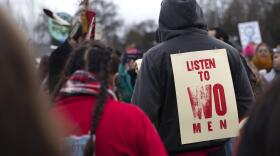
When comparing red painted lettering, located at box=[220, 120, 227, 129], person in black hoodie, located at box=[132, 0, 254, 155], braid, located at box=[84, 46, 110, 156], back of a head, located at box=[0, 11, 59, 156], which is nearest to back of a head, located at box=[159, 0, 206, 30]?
person in black hoodie, located at box=[132, 0, 254, 155]

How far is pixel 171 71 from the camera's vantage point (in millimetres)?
3885

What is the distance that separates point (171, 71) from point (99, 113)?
47.7 inches

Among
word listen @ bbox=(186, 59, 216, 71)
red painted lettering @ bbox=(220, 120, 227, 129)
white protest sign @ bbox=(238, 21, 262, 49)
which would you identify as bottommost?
red painted lettering @ bbox=(220, 120, 227, 129)

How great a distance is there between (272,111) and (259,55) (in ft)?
21.2

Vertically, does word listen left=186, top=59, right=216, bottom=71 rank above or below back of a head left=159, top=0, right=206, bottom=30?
below

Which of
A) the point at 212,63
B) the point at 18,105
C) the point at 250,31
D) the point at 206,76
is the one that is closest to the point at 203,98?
the point at 206,76

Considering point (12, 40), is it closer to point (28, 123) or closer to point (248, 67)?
point (28, 123)

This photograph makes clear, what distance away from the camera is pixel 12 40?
124cm

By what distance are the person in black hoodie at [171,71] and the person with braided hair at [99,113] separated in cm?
97

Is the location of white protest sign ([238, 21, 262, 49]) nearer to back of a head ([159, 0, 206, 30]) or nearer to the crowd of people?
the crowd of people

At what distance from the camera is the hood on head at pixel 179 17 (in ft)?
13.2

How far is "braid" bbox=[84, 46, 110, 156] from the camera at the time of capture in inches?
108

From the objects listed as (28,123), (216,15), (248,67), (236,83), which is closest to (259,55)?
(248,67)

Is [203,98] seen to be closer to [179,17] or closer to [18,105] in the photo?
[179,17]
